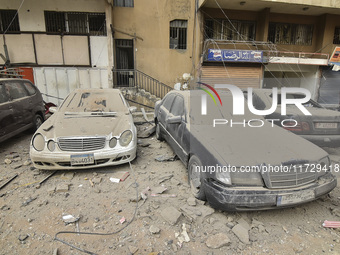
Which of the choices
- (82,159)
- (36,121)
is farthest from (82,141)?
(36,121)

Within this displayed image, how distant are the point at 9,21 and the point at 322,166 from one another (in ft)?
45.9

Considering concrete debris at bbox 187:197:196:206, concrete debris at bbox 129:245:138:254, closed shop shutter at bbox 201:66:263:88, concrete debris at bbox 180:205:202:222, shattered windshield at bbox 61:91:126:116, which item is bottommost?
concrete debris at bbox 129:245:138:254

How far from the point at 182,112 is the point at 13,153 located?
4.19m

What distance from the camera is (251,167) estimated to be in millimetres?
2586

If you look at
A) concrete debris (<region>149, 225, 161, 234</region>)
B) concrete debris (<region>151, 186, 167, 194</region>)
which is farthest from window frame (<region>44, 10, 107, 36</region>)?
concrete debris (<region>149, 225, 161, 234</region>)

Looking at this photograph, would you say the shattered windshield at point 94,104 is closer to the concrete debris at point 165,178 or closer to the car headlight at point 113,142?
the car headlight at point 113,142

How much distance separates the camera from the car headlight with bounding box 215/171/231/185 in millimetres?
2561

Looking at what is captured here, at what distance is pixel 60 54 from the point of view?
10.8 m

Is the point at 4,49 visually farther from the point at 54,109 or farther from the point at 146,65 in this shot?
the point at 54,109

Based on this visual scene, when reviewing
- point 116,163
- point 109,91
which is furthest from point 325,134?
point 109,91

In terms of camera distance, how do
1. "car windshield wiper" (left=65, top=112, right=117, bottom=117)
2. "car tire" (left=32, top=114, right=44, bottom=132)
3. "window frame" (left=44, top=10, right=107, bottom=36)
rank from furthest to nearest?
"window frame" (left=44, top=10, right=107, bottom=36) → "car tire" (left=32, top=114, right=44, bottom=132) → "car windshield wiper" (left=65, top=112, right=117, bottom=117)

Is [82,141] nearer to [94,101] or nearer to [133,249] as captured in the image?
[94,101]

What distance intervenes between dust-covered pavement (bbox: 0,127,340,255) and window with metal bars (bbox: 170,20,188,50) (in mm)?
9646

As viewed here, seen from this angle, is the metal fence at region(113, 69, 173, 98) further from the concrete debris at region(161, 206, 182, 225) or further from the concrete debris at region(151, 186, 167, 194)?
the concrete debris at region(161, 206, 182, 225)
